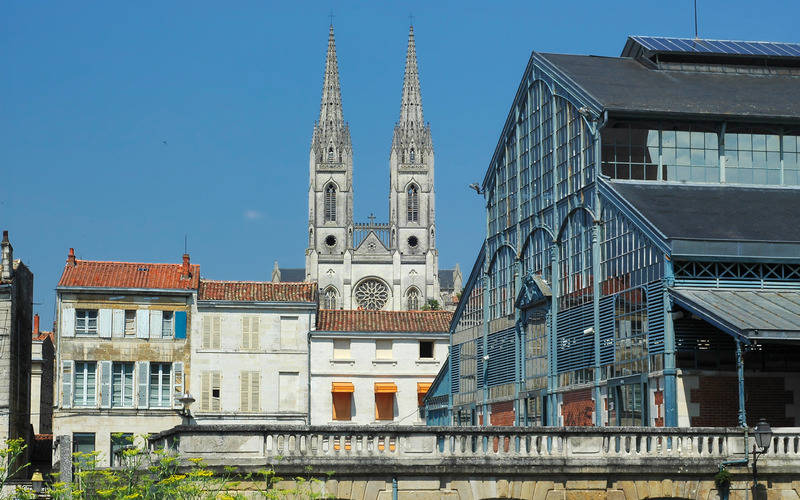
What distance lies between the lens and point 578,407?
38469 millimetres

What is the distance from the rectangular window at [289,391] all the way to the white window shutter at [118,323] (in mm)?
8091

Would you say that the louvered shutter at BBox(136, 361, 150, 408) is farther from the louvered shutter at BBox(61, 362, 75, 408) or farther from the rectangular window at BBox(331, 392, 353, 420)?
the rectangular window at BBox(331, 392, 353, 420)

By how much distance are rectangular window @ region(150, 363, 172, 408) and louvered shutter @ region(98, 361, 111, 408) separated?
78.5 inches

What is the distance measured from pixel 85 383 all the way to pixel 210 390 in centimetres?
604

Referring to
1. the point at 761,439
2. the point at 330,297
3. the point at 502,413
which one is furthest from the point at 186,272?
the point at 330,297

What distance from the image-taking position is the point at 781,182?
3950 cm

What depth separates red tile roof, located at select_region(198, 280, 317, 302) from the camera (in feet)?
209

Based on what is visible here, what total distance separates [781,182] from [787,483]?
1654 cm

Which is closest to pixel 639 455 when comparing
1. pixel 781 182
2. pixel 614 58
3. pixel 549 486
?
pixel 549 486

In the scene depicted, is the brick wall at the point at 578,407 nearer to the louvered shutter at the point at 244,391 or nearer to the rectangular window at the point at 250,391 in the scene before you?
the rectangular window at the point at 250,391

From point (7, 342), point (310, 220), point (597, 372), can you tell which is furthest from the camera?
point (310, 220)

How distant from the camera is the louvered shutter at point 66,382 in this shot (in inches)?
2333

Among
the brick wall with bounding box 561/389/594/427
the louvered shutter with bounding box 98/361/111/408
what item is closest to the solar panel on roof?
the brick wall with bounding box 561/389/594/427

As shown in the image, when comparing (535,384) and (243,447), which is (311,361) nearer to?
(535,384)
